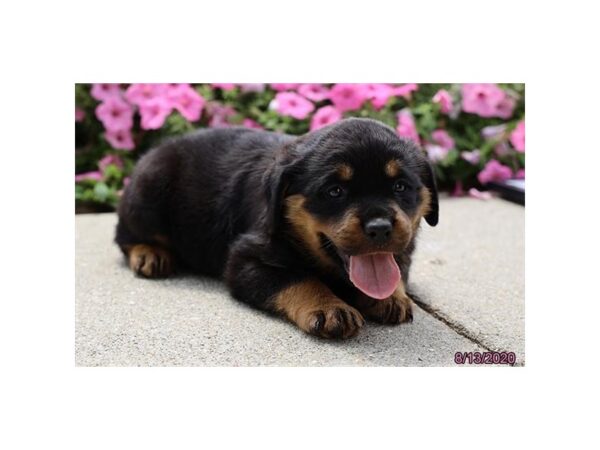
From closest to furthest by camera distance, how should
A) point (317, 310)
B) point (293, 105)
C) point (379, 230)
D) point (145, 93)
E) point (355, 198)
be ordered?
point (379, 230) < point (355, 198) < point (317, 310) < point (145, 93) < point (293, 105)

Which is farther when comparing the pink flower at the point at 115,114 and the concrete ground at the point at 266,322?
the pink flower at the point at 115,114

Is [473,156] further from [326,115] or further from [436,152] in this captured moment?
[326,115]

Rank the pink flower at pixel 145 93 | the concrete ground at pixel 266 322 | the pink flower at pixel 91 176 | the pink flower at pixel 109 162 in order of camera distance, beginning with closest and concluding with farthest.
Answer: the concrete ground at pixel 266 322 < the pink flower at pixel 145 93 < the pink flower at pixel 91 176 < the pink flower at pixel 109 162

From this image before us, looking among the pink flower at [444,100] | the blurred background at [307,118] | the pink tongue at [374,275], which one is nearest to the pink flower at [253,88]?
the blurred background at [307,118]

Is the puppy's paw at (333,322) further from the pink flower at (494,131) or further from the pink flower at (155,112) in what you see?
the pink flower at (494,131)

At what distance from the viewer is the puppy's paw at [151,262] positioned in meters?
4.98

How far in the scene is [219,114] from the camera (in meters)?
7.38

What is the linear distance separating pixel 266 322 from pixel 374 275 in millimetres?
680

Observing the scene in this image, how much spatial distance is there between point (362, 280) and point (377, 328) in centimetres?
38

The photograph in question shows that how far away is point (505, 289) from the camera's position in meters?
4.79

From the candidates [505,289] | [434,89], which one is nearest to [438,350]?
[505,289]

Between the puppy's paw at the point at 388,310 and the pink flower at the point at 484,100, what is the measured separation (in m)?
3.30

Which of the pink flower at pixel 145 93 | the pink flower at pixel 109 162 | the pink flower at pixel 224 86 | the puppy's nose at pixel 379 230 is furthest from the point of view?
the pink flower at pixel 224 86

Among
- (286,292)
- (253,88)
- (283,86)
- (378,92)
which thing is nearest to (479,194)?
(378,92)
